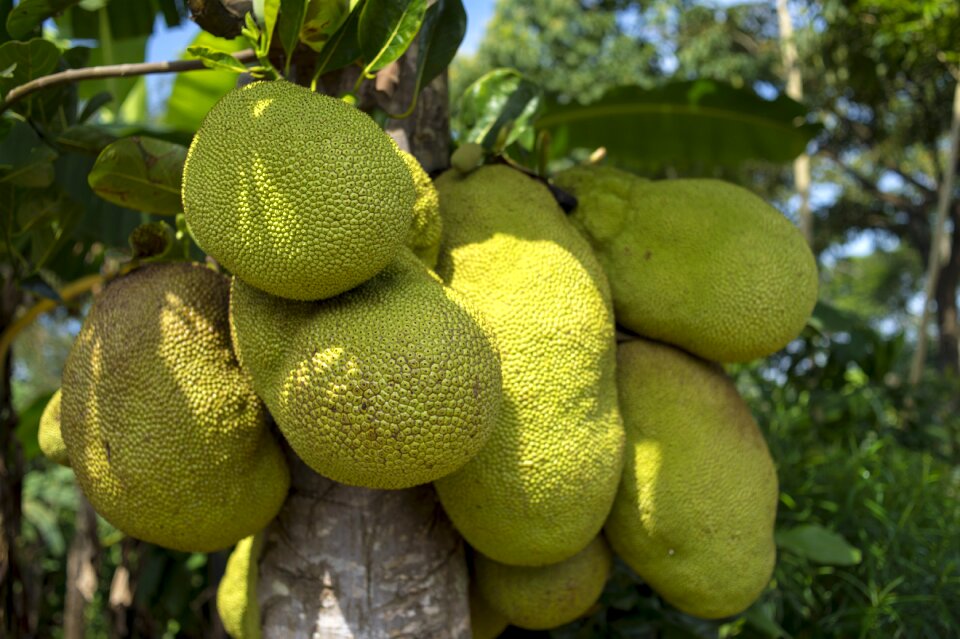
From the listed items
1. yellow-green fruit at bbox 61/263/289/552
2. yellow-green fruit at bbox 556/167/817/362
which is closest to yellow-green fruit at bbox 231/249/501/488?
yellow-green fruit at bbox 61/263/289/552

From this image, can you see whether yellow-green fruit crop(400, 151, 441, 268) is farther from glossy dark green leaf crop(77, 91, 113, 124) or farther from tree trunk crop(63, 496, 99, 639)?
tree trunk crop(63, 496, 99, 639)

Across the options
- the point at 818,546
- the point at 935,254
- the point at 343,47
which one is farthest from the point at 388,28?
the point at 935,254

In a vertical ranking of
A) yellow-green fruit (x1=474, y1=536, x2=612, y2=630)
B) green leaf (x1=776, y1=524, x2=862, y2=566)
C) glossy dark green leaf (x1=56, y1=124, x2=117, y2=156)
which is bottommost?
green leaf (x1=776, y1=524, x2=862, y2=566)

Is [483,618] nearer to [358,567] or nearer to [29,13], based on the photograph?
[358,567]

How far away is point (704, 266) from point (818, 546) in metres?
0.86

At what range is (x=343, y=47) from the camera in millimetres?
993

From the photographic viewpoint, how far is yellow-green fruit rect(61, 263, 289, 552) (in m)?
0.93

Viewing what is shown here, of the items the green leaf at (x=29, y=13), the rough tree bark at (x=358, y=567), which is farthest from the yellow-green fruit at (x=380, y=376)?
the green leaf at (x=29, y=13)

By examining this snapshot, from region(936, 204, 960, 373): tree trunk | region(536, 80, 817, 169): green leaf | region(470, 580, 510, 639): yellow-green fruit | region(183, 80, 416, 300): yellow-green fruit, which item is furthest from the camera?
region(936, 204, 960, 373): tree trunk

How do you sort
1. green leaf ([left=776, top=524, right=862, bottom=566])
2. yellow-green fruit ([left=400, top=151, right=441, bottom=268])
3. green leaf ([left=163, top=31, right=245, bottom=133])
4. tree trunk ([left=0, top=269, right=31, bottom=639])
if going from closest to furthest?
yellow-green fruit ([left=400, top=151, right=441, bottom=268]) → green leaf ([left=776, top=524, right=862, bottom=566]) → tree trunk ([left=0, top=269, right=31, bottom=639]) → green leaf ([left=163, top=31, right=245, bottom=133])

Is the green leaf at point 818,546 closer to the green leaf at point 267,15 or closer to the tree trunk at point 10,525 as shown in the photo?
the green leaf at point 267,15

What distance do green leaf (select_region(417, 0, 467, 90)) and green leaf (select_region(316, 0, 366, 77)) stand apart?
145 mm

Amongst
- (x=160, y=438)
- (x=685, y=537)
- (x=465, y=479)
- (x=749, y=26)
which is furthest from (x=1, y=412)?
(x=749, y=26)

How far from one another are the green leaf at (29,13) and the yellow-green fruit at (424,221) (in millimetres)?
520
